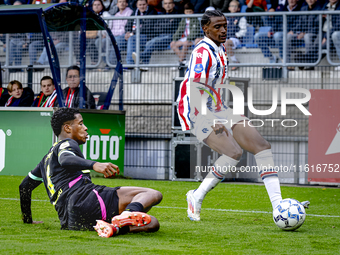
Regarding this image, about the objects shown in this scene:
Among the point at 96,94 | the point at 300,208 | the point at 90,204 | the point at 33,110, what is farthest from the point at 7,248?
the point at 96,94

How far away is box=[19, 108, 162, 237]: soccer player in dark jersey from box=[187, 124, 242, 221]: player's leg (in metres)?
0.96

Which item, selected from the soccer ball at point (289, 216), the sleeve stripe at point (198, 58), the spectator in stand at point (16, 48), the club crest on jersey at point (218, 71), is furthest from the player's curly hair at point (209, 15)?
the spectator in stand at point (16, 48)

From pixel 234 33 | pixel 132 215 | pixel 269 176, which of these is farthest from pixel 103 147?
pixel 132 215

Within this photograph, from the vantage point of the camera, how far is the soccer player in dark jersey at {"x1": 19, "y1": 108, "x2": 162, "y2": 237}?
388 cm

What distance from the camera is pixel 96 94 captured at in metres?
10.6

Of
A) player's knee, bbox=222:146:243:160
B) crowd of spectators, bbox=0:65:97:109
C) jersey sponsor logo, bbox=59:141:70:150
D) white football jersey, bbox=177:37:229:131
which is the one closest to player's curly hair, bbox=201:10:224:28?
white football jersey, bbox=177:37:229:131

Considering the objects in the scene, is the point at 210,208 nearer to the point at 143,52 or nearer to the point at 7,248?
the point at 7,248

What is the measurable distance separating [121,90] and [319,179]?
4198 millimetres

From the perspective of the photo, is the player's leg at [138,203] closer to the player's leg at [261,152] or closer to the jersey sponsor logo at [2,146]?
the player's leg at [261,152]

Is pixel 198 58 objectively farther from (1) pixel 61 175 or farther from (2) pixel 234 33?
(2) pixel 234 33

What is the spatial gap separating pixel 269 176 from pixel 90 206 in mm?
1629

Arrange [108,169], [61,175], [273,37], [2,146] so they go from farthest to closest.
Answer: [273,37]
[2,146]
[61,175]
[108,169]

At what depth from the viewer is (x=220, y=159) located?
5.06 meters

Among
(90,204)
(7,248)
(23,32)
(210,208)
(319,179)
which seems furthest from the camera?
(23,32)
